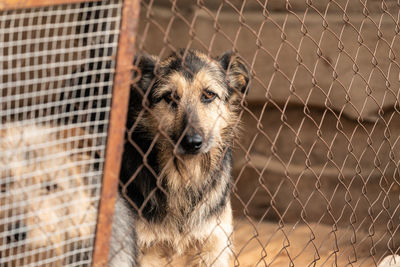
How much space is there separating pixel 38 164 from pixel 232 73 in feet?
6.87

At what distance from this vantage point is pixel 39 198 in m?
2.37

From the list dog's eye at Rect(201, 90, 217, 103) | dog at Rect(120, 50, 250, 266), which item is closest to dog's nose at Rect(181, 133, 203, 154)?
dog at Rect(120, 50, 250, 266)

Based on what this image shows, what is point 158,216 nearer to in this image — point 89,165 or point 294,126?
point 89,165

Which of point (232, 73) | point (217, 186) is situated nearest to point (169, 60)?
point (232, 73)

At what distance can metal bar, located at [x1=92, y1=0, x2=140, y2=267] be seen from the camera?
2.31 metres

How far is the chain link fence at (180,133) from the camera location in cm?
239

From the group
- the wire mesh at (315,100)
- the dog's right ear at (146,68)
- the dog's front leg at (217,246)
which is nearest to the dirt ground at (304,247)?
the wire mesh at (315,100)

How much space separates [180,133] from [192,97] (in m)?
0.33

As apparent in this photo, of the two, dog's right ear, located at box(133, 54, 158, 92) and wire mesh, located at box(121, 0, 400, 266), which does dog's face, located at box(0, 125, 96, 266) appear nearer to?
dog's right ear, located at box(133, 54, 158, 92)

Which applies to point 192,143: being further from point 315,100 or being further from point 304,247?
point 315,100

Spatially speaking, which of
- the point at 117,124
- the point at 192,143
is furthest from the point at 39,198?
the point at 192,143

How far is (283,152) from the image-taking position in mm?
5340

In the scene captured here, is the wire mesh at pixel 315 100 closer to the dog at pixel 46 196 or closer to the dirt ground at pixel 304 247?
the dirt ground at pixel 304 247

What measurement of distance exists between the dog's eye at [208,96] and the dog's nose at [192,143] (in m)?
0.46
